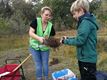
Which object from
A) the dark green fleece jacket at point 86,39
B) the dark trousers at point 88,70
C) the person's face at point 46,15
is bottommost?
the dark trousers at point 88,70

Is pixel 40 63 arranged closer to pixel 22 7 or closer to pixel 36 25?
pixel 36 25

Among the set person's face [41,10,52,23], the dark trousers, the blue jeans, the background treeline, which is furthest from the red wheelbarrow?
the background treeline

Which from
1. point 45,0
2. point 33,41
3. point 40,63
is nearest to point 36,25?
point 33,41

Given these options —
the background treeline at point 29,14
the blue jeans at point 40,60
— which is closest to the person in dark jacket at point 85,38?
the blue jeans at point 40,60

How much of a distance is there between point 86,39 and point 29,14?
36.7 metres

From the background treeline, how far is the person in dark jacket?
43.0 feet

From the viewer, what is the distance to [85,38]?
5.57m

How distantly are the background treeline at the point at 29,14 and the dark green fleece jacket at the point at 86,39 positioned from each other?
1312cm

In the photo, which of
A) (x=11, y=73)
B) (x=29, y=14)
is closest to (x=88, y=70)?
(x=11, y=73)

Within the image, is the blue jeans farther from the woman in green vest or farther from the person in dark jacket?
the person in dark jacket

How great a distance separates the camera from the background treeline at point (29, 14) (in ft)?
92.8

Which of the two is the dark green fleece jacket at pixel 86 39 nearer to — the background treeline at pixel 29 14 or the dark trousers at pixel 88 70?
the dark trousers at pixel 88 70

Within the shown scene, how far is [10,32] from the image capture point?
28500 mm

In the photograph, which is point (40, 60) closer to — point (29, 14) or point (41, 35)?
point (41, 35)
